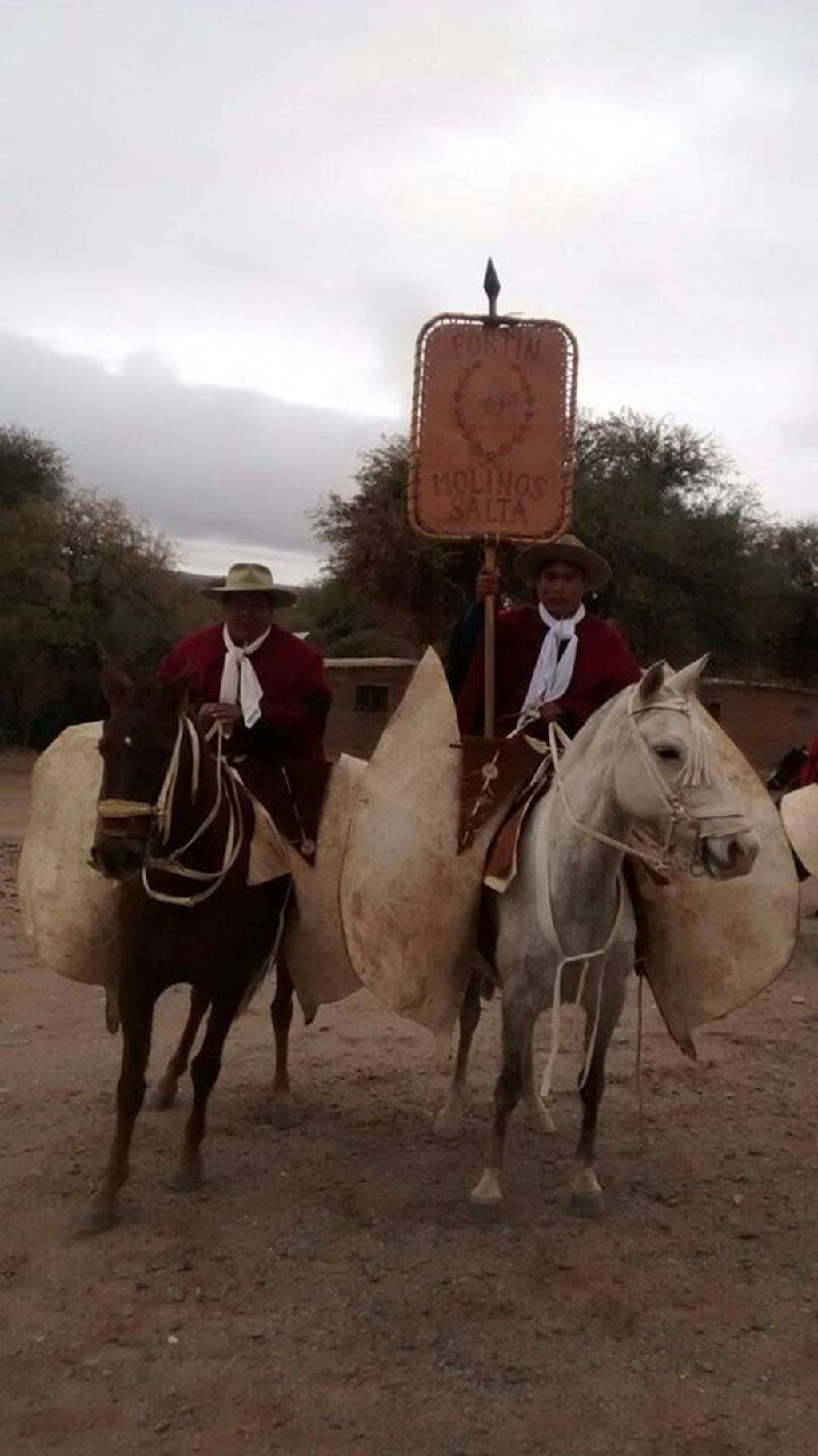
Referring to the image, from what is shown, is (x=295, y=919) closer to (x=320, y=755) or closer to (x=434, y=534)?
(x=320, y=755)

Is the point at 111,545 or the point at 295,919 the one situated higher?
the point at 111,545

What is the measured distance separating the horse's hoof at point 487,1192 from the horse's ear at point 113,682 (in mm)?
2364

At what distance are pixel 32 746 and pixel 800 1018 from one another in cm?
2214

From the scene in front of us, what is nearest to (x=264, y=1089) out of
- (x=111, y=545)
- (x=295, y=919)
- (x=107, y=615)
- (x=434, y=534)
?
(x=295, y=919)

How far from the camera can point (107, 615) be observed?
26.4m

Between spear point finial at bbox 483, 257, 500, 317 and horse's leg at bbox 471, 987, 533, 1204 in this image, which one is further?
spear point finial at bbox 483, 257, 500, 317

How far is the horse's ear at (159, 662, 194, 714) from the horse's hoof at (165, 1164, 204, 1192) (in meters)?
1.92

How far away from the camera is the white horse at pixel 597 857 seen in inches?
155

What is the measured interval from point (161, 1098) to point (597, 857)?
102 inches

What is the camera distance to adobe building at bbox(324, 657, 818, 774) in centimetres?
2566

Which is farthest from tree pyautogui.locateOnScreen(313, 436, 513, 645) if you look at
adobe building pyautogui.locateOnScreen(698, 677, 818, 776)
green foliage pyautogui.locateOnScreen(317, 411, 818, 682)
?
adobe building pyautogui.locateOnScreen(698, 677, 818, 776)

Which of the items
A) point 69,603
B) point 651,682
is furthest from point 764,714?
point 651,682

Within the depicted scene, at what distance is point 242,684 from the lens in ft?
17.1

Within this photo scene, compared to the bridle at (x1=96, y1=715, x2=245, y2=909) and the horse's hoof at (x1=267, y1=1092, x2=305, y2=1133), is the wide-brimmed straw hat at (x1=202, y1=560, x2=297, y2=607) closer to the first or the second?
the bridle at (x1=96, y1=715, x2=245, y2=909)
